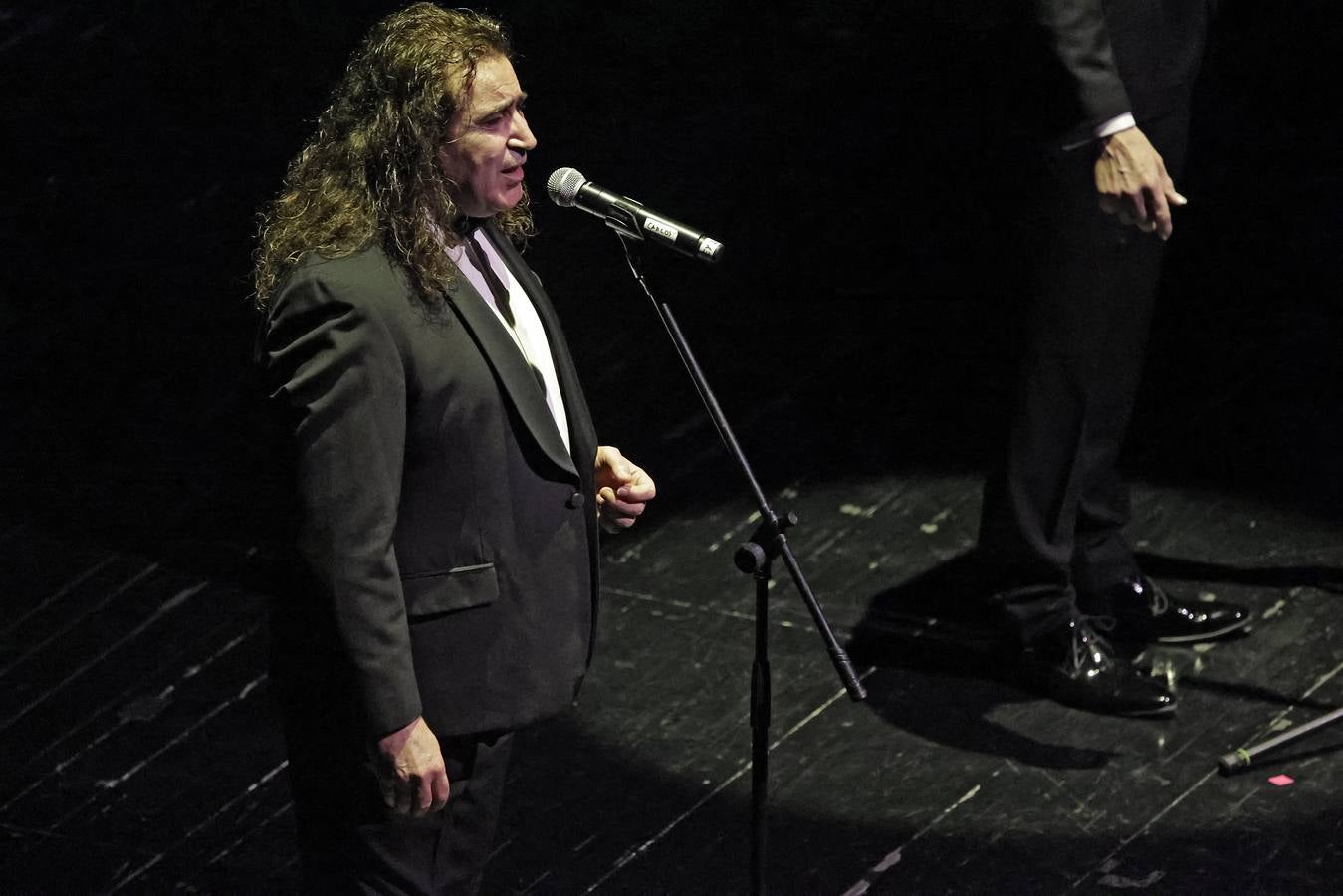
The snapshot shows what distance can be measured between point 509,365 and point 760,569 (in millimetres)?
420

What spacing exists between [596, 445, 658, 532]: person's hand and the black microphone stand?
0.63 ft

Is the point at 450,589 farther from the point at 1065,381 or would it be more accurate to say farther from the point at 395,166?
the point at 1065,381

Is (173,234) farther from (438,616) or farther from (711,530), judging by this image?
(438,616)

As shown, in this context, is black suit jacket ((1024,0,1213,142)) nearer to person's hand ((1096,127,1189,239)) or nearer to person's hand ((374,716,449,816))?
person's hand ((1096,127,1189,239))

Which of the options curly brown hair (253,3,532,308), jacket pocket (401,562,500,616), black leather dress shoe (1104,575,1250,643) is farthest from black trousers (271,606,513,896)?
black leather dress shoe (1104,575,1250,643)

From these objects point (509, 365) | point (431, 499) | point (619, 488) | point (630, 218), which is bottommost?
point (619, 488)

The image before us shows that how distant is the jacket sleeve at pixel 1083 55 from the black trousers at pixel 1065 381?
0.46 ft

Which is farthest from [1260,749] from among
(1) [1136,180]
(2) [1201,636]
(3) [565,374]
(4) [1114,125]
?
(3) [565,374]

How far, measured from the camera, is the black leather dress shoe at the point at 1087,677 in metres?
4.11

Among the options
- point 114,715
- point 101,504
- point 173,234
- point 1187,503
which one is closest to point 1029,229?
point 1187,503

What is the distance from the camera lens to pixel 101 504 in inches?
213

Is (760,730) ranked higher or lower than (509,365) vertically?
lower

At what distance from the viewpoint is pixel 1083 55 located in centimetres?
375

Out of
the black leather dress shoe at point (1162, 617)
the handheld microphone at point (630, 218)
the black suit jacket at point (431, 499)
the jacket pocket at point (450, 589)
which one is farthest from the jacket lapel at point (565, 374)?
the black leather dress shoe at point (1162, 617)
